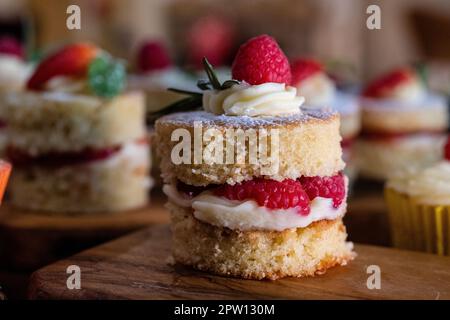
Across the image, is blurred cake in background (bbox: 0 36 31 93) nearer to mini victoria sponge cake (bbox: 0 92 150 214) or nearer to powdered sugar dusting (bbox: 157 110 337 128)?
mini victoria sponge cake (bbox: 0 92 150 214)

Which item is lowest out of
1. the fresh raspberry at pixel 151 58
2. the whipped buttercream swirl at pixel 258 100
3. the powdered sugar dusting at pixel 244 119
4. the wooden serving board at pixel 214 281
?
the wooden serving board at pixel 214 281

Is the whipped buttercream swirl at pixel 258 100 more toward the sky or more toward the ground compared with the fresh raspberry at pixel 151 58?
more toward the ground

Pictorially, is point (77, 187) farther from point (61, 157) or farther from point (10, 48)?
point (10, 48)

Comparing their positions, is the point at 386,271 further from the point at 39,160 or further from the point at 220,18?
the point at 220,18

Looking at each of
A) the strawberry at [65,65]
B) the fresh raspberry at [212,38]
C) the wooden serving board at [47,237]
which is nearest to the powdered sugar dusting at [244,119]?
the wooden serving board at [47,237]

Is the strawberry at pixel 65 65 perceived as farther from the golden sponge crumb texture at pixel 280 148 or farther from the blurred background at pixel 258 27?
the blurred background at pixel 258 27

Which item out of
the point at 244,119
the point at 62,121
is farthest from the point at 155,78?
the point at 244,119

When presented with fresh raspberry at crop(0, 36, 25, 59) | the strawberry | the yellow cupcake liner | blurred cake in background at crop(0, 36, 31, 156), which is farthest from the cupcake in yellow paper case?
fresh raspberry at crop(0, 36, 25, 59)

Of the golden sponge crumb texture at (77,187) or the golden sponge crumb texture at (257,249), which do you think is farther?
the golden sponge crumb texture at (77,187)
